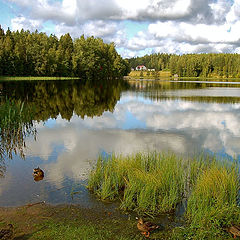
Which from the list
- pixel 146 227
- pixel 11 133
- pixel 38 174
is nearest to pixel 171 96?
pixel 11 133

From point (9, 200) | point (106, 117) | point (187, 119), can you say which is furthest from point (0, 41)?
point (9, 200)

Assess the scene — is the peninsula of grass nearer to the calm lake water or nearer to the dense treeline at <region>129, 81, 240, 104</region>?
the calm lake water

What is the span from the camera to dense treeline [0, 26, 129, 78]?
8156 cm

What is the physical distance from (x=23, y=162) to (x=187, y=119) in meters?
14.8

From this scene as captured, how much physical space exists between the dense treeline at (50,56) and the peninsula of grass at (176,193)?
79288 millimetres

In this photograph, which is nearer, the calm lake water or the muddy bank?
the muddy bank

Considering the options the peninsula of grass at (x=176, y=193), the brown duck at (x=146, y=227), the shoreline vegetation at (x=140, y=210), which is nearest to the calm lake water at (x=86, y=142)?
the shoreline vegetation at (x=140, y=210)

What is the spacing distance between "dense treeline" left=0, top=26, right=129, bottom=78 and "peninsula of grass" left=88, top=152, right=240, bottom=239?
260ft

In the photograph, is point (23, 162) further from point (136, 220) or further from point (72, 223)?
point (136, 220)

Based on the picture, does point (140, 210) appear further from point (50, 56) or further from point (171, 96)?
point (50, 56)

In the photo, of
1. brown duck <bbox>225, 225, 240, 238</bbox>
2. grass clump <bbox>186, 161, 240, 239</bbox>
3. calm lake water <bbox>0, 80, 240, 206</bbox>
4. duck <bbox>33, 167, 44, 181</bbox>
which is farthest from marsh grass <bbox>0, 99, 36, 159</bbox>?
brown duck <bbox>225, 225, 240, 238</bbox>

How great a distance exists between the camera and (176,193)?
23.9 ft

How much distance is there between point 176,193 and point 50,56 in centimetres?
8906

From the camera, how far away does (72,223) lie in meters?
6.34
